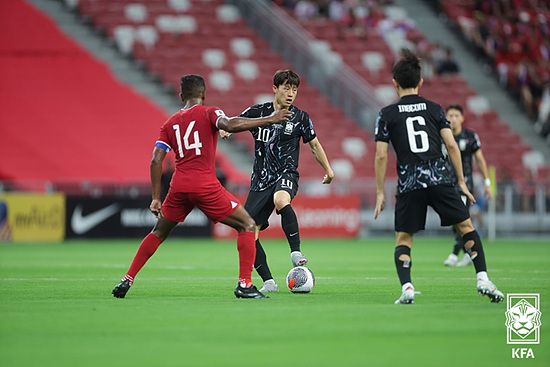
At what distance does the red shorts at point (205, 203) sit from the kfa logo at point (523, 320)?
9.68 ft

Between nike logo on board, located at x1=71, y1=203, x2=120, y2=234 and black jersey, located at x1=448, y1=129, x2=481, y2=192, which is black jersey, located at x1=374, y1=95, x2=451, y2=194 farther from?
nike logo on board, located at x1=71, y1=203, x2=120, y2=234

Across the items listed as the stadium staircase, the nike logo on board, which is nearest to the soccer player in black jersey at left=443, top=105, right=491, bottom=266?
the nike logo on board

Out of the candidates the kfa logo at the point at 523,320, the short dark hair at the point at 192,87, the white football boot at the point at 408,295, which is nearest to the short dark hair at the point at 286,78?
the short dark hair at the point at 192,87

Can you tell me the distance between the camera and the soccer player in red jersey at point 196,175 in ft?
32.1

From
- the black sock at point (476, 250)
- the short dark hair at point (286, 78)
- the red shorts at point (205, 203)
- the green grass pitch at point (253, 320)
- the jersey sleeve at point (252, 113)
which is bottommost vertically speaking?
the green grass pitch at point (253, 320)

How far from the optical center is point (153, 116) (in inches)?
1174

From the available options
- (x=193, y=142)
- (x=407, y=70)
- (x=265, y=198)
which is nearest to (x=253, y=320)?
(x=193, y=142)

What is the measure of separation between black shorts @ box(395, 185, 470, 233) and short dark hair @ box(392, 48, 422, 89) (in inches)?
40.7

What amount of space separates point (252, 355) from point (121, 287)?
3.92 metres

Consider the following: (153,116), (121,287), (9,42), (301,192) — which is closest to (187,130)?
(121,287)

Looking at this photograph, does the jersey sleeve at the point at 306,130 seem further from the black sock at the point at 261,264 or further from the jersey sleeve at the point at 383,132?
the jersey sleeve at the point at 383,132

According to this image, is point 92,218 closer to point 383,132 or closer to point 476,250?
point 383,132

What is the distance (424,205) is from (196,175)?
2.32 metres

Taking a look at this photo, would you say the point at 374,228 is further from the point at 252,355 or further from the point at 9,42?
the point at 252,355
